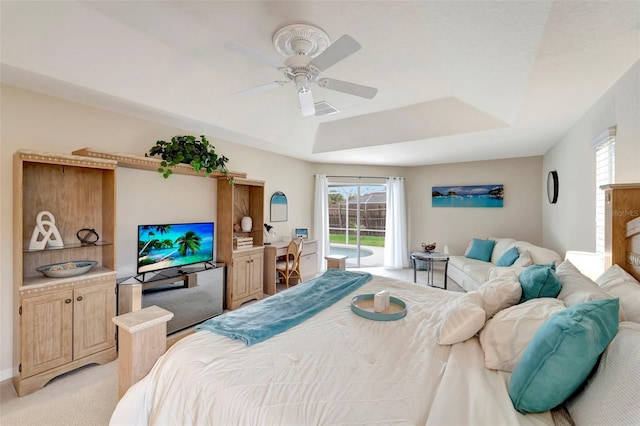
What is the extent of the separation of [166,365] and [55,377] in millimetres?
1739

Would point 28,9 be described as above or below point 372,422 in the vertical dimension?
above

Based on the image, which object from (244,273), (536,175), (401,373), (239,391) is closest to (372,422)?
(401,373)

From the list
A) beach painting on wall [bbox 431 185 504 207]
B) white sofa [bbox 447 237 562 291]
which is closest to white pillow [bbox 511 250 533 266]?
white sofa [bbox 447 237 562 291]

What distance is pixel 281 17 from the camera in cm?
192

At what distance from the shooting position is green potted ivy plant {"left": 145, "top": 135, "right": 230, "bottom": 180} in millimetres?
2965

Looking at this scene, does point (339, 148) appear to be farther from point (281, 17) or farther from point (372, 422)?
point (372, 422)

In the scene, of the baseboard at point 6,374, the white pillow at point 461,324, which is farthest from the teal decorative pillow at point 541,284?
the baseboard at point 6,374

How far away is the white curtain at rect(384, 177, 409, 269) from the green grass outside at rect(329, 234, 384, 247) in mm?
273

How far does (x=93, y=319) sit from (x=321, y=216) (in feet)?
13.8

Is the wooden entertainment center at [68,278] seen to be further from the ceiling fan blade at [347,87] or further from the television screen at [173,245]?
the ceiling fan blade at [347,87]

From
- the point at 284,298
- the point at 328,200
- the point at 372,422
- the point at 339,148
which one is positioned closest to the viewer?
the point at 372,422

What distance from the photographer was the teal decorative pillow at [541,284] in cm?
158

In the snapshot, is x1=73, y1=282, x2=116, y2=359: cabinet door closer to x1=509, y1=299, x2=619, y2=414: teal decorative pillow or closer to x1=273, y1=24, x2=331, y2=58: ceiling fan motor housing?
x1=273, y1=24, x2=331, y2=58: ceiling fan motor housing

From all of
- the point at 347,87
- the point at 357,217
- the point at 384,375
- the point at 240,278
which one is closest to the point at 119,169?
the point at 240,278
